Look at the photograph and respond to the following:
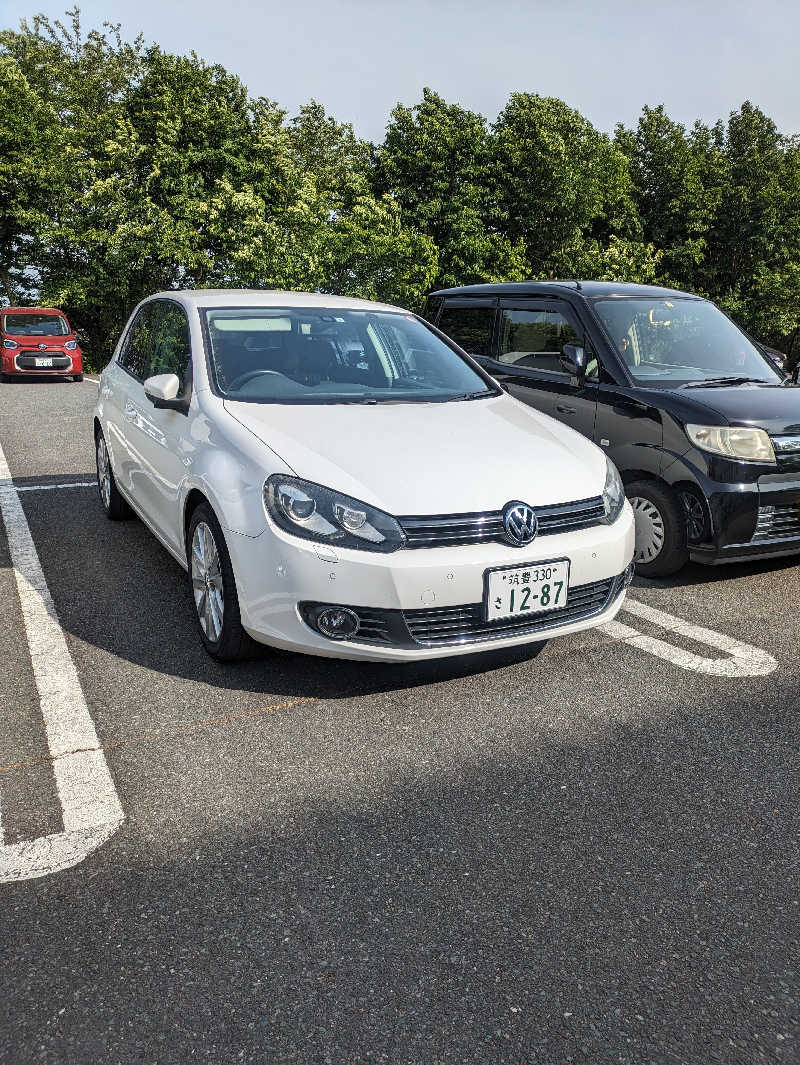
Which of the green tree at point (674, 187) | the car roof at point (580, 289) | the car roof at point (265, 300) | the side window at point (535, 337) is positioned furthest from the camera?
the green tree at point (674, 187)

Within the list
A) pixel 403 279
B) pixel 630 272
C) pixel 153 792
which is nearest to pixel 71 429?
pixel 153 792

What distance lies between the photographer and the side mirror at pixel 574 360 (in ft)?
19.1

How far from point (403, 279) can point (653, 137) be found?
21.5 metres

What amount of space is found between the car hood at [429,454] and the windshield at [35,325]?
61.2 ft

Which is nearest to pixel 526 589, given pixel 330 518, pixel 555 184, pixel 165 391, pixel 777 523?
pixel 330 518

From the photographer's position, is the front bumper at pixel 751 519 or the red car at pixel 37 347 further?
the red car at pixel 37 347

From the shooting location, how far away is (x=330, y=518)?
11.1 feet

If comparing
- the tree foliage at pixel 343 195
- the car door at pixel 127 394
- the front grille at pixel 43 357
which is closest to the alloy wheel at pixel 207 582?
the car door at pixel 127 394

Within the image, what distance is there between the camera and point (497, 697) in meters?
3.71

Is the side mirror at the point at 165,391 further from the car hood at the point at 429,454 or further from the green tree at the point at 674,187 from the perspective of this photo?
the green tree at the point at 674,187

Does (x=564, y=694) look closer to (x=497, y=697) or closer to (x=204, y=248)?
(x=497, y=697)

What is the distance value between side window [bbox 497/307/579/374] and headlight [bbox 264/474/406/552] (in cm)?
314

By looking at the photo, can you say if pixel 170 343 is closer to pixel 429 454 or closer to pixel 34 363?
pixel 429 454

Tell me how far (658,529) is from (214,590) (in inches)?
106
